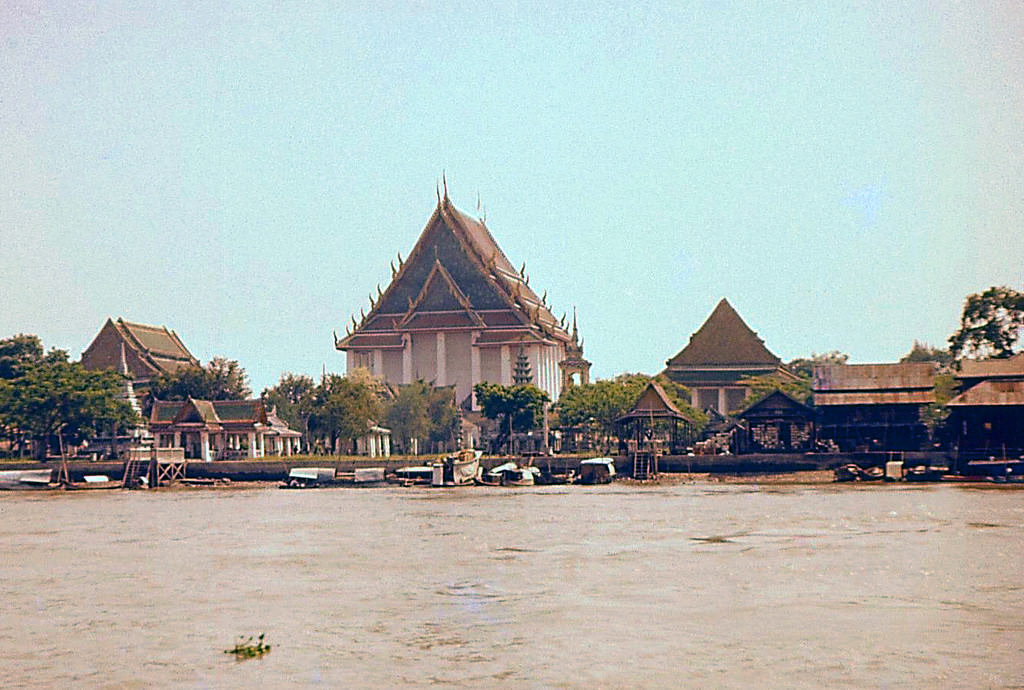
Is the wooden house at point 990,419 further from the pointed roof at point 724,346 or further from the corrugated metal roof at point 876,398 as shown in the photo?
the pointed roof at point 724,346

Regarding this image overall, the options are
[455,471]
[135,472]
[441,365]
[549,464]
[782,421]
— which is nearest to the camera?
[455,471]

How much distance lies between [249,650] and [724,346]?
295 feet

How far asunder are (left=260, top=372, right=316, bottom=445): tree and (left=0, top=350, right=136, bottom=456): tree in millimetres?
11632

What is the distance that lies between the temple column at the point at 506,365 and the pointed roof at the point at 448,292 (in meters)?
1.61

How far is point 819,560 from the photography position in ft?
90.9

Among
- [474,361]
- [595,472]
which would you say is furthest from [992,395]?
[474,361]

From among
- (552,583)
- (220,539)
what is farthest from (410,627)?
(220,539)

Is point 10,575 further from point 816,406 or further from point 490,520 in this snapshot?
point 816,406

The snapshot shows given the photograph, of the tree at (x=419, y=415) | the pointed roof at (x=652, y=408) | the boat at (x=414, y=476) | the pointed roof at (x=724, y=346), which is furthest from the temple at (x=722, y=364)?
the boat at (x=414, y=476)

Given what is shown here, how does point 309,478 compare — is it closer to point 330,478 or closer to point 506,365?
point 330,478

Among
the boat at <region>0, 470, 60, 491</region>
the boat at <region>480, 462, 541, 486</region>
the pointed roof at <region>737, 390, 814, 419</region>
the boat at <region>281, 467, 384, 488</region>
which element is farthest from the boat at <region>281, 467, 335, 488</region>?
the pointed roof at <region>737, 390, 814, 419</region>

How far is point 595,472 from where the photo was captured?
65.7 m

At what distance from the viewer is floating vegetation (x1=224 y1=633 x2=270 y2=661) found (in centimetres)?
1806

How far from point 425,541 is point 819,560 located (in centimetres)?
1048
